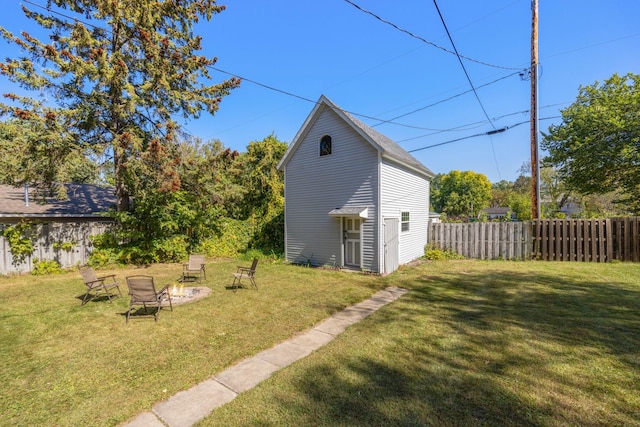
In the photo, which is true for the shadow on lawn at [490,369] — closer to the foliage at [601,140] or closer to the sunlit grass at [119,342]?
the sunlit grass at [119,342]

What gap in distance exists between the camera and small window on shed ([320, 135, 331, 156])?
37.4 feet

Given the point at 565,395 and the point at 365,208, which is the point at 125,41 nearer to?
the point at 365,208

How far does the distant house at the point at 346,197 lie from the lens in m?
10.2

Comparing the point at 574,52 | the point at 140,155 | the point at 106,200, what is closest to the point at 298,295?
the point at 140,155

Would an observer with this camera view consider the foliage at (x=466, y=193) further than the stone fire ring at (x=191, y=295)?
Yes

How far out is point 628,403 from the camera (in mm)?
2992

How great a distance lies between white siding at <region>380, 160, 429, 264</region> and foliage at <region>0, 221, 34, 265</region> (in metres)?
13.1

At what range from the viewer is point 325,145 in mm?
11516

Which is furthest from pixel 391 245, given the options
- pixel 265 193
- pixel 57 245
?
pixel 57 245

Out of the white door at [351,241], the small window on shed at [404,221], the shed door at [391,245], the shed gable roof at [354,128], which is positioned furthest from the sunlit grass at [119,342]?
the shed gable roof at [354,128]

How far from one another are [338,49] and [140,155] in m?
9.18

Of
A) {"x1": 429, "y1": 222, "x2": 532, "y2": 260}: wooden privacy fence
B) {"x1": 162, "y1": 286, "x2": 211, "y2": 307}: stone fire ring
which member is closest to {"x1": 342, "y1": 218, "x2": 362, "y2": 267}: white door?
{"x1": 162, "y1": 286, "x2": 211, "y2": 307}: stone fire ring

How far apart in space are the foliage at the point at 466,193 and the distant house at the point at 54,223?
186 feet

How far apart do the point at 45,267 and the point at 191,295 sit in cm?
736
